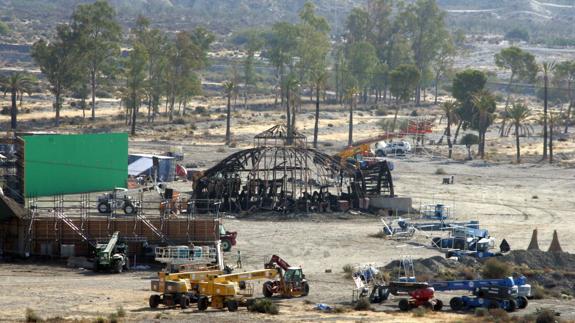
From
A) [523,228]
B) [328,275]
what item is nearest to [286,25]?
[523,228]

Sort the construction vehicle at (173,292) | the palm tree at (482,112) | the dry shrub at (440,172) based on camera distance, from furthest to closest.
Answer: the palm tree at (482,112)
the dry shrub at (440,172)
the construction vehicle at (173,292)

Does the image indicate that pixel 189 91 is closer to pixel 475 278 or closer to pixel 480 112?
pixel 480 112

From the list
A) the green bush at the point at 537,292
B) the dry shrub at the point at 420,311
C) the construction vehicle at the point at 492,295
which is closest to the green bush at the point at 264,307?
the dry shrub at the point at 420,311

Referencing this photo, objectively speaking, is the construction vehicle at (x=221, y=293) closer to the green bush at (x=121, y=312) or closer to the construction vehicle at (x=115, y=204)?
the green bush at (x=121, y=312)

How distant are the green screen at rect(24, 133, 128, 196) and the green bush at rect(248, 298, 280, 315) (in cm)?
2796

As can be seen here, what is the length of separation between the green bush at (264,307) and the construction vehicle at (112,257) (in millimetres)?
8997

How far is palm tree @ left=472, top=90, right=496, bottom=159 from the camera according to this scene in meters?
99.9

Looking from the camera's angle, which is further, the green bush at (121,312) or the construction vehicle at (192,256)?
the construction vehicle at (192,256)

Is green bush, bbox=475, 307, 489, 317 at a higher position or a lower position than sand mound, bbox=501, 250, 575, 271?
lower

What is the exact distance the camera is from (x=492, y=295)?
41.7m

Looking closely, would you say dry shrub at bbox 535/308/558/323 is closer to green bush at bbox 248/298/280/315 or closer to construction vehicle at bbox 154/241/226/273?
green bush at bbox 248/298/280/315

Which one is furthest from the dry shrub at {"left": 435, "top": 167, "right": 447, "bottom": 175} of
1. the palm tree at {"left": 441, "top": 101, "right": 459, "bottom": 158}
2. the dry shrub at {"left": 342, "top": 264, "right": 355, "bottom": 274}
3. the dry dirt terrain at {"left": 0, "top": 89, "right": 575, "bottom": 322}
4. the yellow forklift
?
the yellow forklift

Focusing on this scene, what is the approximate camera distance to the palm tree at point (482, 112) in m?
99.9

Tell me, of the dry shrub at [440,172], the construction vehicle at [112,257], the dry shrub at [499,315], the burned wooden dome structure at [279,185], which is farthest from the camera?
the dry shrub at [440,172]
